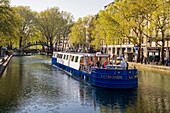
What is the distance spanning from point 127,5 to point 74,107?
43.4 meters

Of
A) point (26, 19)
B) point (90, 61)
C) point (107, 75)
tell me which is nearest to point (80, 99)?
point (107, 75)

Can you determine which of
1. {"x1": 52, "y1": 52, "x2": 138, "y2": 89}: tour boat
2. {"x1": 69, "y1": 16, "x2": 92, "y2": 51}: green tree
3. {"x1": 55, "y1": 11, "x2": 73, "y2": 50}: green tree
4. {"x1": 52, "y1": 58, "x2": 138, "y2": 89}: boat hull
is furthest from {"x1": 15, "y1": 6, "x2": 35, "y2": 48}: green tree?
{"x1": 52, "y1": 58, "x2": 138, "y2": 89}: boat hull

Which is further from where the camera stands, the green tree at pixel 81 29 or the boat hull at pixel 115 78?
the green tree at pixel 81 29

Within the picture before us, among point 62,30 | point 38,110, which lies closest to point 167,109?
point 38,110

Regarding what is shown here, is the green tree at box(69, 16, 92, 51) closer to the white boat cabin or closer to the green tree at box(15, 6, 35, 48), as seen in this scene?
the green tree at box(15, 6, 35, 48)

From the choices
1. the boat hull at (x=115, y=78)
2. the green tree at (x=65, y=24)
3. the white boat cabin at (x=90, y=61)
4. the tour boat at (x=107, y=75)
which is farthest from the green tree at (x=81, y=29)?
the boat hull at (x=115, y=78)

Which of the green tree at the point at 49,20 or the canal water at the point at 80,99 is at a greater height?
the green tree at the point at 49,20

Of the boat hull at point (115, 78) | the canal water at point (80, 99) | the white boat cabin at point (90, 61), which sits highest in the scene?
the white boat cabin at point (90, 61)

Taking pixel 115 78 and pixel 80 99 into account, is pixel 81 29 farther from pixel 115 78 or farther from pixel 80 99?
pixel 80 99

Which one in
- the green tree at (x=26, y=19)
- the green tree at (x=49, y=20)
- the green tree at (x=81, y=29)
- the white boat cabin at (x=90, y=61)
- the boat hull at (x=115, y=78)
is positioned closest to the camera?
the boat hull at (x=115, y=78)

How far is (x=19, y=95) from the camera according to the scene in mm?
24750

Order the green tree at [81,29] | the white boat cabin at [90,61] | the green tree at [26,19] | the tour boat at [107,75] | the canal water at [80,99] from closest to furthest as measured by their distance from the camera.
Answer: the canal water at [80,99]
the tour boat at [107,75]
the white boat cabin at [90,61]
the green tree at [81,29]
the green tree at [26,19]

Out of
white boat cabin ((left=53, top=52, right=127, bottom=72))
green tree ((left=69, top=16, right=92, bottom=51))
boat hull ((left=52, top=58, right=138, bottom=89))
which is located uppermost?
green tree ((left=69, top=16, right=92, bottom=51))

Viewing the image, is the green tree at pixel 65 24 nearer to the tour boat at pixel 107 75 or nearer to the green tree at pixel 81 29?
the green tree at pixel 81 29
